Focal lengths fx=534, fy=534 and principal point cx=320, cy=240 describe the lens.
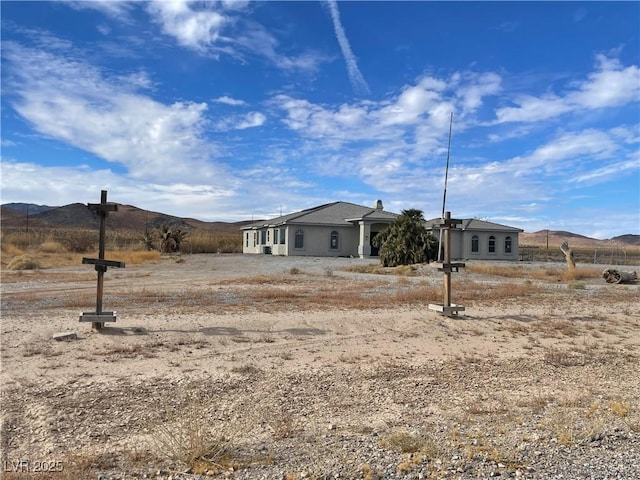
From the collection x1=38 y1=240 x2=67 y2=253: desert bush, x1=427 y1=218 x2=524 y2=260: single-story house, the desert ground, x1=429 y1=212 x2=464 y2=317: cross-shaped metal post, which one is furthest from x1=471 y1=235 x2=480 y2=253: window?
x1=38 y1=240 x2=67 y2=253: desert bush

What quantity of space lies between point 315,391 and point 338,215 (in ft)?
120

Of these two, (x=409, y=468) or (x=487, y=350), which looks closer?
(x=409, y=468)

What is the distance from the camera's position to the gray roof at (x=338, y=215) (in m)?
39.8

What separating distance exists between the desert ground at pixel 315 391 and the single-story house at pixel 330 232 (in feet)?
86.8

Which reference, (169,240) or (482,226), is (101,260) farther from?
A: (169,240)

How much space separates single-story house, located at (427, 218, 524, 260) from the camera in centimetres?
4103

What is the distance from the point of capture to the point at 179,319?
1017cm

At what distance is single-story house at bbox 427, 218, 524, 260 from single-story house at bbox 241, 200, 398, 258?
5017 millimetres

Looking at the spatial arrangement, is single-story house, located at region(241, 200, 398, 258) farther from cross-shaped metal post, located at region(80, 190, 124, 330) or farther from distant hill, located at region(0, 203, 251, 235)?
distant hill, located at region(0, 203, 251, 235)

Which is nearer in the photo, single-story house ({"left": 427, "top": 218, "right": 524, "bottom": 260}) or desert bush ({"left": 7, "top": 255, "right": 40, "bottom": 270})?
desert bush ({"left": 7, "top": 255, "right": 40, "bottom": 270})

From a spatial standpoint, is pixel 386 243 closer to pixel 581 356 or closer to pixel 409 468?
pixel 581 356

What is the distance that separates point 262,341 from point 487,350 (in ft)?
12.7

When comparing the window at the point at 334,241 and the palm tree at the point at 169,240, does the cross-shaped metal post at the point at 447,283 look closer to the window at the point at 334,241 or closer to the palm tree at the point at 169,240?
the window at the point at 334,241

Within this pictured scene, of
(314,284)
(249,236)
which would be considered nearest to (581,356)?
(314,284)
